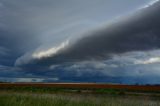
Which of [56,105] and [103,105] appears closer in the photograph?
[56,105]

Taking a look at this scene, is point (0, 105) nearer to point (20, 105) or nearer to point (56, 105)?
point (20, 105)

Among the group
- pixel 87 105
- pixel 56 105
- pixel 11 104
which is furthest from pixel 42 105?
pixel 87 105

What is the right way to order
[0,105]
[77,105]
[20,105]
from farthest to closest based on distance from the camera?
[77,105], [0,105], [20,105]

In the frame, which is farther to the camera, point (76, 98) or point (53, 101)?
point (76, 98)

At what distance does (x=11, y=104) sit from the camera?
13.6m

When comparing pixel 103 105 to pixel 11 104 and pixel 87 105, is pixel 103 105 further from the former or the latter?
pixel 11 104

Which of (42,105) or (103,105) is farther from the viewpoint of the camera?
(103,105)

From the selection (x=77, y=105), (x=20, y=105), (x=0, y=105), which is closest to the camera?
(x=20, y=105)

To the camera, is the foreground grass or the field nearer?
the foreground grass

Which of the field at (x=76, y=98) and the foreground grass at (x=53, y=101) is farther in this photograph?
the field at (x=76, y=98)

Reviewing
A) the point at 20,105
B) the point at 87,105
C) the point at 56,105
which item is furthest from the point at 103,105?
the point at 20,105

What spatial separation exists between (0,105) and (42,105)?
2104 millimetres

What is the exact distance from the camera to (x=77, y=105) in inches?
571

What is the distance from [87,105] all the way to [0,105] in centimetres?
476
